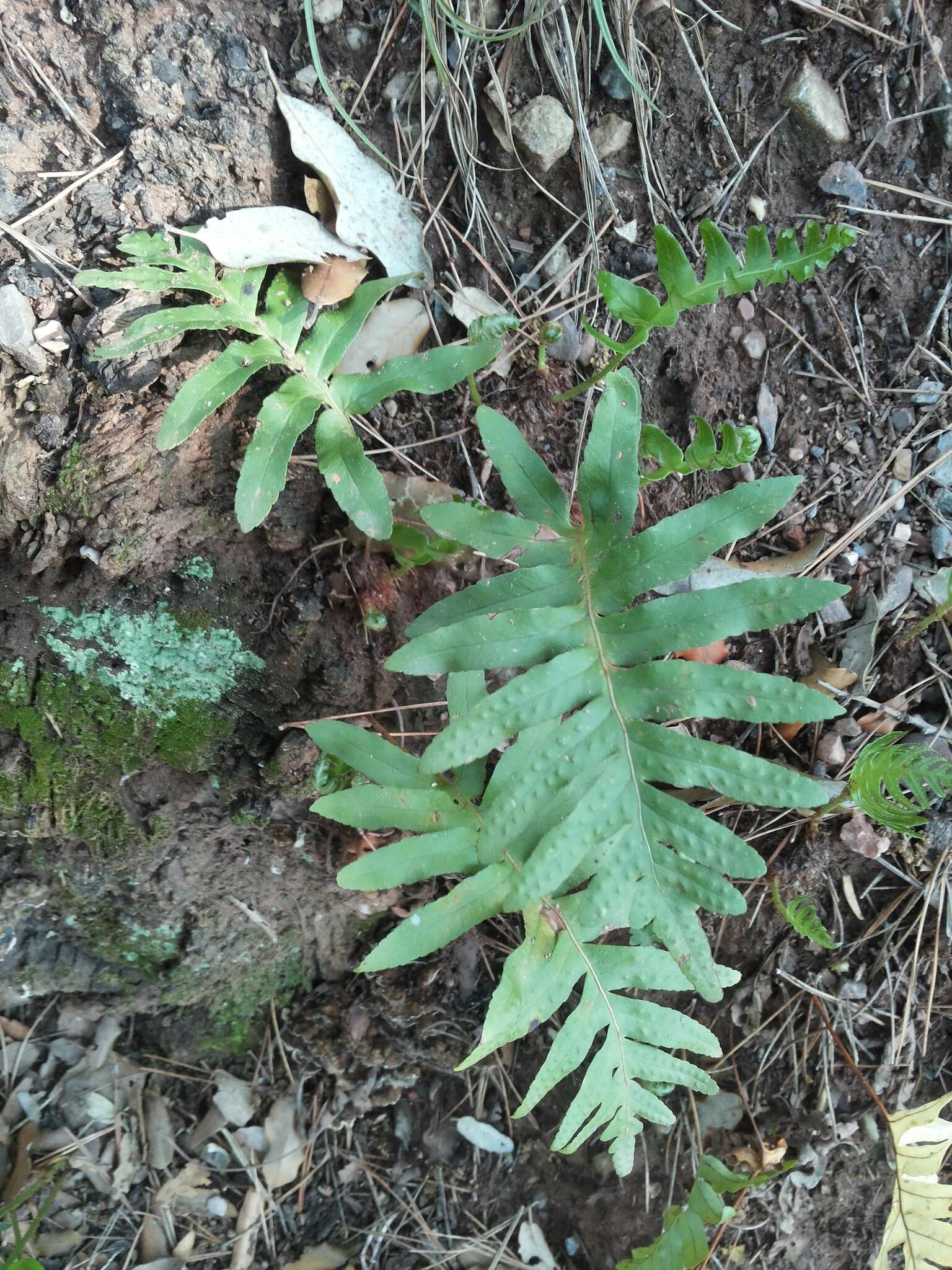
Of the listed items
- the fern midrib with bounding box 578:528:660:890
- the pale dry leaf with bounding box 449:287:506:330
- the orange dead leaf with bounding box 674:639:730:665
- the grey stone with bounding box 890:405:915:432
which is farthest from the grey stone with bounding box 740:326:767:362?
the fern midrib with bounding box 578:528:660:890

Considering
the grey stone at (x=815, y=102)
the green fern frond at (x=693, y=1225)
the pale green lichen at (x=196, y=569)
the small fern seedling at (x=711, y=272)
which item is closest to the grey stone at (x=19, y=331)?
the pale green lichen at (x=196, y=569)

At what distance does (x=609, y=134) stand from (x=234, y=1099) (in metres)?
3.01

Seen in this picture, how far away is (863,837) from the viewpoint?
7.57ft

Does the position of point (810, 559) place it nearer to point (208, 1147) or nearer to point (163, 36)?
point (163, 36)

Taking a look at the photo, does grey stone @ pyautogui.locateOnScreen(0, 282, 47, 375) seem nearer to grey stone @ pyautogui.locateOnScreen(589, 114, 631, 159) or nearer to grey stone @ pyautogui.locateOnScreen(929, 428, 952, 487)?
grey stone @ pyautogui.locateOnScreen(589, 114, 631, 159)

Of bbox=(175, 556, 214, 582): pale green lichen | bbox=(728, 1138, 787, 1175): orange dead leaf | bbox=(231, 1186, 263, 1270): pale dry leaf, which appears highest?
bbox=(175, 556, 214, 582): pale green lichen

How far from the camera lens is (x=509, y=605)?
5.58 feet

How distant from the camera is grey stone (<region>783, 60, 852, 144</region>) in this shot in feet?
7.17

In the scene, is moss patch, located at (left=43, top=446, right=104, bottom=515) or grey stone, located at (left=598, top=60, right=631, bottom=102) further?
grey stone, located at (left=598, top=60, right=631, bottom=102)

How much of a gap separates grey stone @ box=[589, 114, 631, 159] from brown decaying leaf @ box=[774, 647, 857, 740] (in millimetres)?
1428

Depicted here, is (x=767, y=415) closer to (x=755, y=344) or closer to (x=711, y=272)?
(x=755, y=344)

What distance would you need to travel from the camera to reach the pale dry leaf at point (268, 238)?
6.00 feet

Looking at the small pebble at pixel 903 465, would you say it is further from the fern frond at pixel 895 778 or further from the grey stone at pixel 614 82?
the grey stone at pixel 614 82

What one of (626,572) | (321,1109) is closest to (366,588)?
(626,572)
